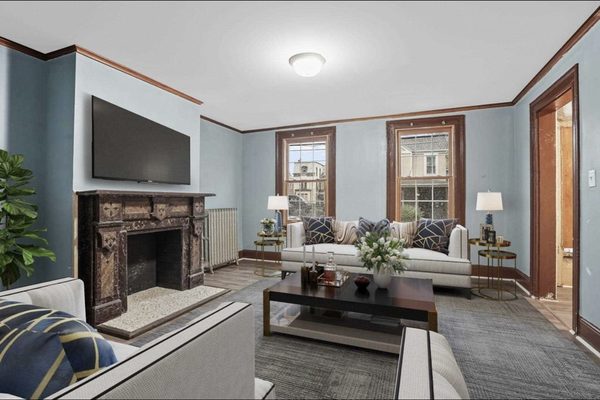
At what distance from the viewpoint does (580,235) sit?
102 inches

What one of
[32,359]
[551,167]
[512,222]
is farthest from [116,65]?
[512,222]

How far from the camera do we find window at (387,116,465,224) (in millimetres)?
4758

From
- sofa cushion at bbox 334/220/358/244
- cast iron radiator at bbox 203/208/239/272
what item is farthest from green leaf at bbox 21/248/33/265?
sofa cushion at bbox 334/220/358/244

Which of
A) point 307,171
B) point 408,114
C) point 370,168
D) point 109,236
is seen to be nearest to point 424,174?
point 370,168

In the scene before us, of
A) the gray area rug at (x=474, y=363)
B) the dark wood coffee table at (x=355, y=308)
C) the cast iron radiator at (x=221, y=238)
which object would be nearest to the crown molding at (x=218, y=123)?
the cast iron radiator at (x=221, y=238)

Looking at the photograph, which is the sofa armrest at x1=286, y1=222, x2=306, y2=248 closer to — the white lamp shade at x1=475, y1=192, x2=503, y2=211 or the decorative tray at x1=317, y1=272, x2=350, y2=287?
the decorative tray at x1=317, y1=272, x2=350, y2=287

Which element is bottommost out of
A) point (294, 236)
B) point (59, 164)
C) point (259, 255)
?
point (259, 255)

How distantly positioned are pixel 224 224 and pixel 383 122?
10.5 ft

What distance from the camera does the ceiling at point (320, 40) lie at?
229 centimetres

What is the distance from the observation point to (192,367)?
2.77 feet

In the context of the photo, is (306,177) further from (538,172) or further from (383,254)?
(538,172)

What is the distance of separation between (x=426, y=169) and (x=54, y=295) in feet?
15.9

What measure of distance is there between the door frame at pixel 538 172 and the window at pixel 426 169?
1.08 metres

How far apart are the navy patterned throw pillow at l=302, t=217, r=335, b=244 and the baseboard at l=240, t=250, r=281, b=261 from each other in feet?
3.82
